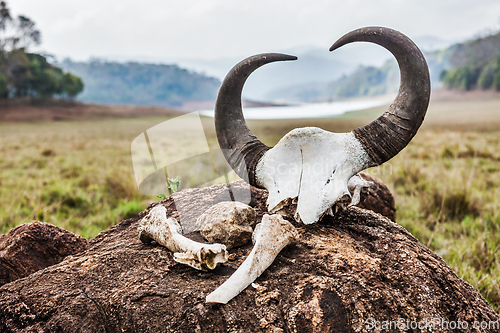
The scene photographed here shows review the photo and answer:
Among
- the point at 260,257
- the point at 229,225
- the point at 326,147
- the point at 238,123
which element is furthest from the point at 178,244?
the point at 326,147

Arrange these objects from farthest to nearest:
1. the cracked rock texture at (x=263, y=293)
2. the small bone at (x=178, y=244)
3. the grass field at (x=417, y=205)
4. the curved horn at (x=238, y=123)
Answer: the grass field at (x=417, y=205) < the curved horn at (x=238, y=123) < the small bone at (x=178, y=244) < the cracked rock texture at (x=263, y=293)

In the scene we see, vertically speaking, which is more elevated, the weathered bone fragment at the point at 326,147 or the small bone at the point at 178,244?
A: the weathered bone fragment at the point at 326,147

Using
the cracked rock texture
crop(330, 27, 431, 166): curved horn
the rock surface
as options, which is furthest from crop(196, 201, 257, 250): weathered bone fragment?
the rock surface

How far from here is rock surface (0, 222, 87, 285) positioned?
2.32 meters

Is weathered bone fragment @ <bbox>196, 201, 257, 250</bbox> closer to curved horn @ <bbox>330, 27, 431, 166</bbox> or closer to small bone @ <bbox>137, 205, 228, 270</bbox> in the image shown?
small bone @ <bbox>137, 205, 228, 270</bbox>

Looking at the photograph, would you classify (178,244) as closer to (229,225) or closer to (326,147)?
(229,225)

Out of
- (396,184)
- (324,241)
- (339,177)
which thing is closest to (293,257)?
(324,241)

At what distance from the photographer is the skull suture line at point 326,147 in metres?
2.08

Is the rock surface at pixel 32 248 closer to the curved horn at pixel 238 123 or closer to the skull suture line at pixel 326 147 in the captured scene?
the curved horn at pixel 238 123

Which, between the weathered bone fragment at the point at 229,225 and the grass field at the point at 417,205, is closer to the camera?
the weathered bone fragment at the point at 229,225

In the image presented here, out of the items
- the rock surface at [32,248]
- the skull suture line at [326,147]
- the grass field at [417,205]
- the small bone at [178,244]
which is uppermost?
the skull suture line at [326,147]

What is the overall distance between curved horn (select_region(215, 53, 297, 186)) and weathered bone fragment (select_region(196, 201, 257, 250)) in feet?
1.29

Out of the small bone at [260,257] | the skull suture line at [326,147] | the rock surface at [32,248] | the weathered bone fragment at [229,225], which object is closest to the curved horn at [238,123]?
the skull suture line at [326,147]

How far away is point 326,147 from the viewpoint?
2.28 m
